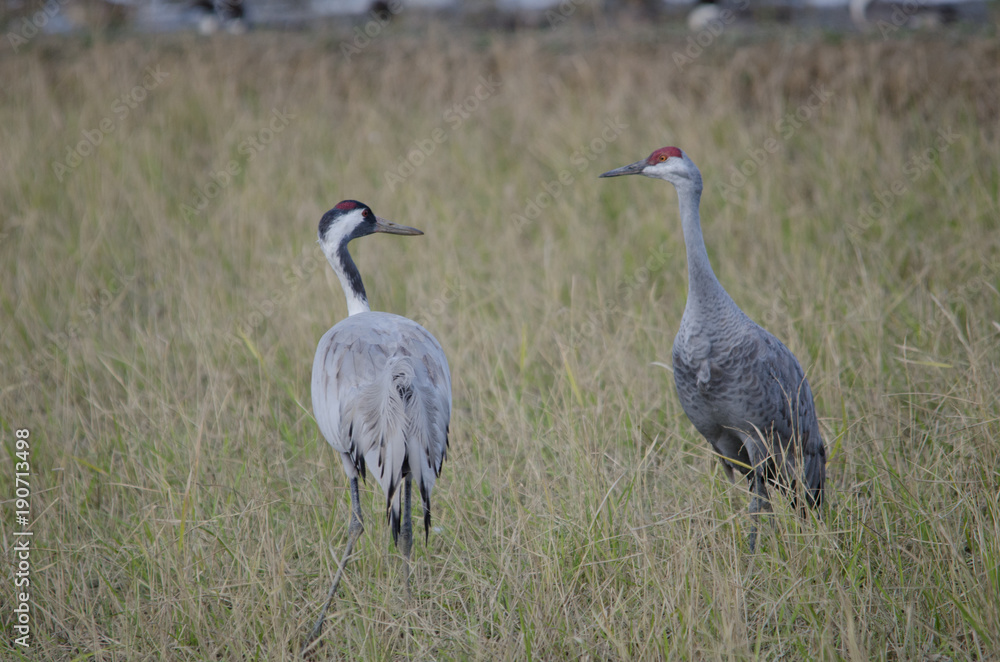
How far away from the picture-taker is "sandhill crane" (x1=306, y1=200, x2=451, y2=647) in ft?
8.72

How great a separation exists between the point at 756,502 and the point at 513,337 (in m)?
1.64

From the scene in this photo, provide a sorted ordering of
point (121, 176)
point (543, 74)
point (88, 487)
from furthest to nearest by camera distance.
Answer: point (543, 74)
point (121, 176)
point (88, 487)

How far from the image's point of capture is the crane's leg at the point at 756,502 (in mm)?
2818

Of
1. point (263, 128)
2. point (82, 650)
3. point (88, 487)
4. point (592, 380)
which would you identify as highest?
point (263, 128)

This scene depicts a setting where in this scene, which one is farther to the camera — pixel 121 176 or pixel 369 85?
pixel 369 85

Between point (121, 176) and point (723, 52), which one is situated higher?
point (723, 52)

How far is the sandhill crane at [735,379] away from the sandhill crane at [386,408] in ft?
3.04

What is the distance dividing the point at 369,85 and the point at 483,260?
4.09 meters

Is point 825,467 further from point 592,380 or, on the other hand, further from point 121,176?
point 121,176

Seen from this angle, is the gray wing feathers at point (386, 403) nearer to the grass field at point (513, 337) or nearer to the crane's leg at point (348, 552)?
the crane's leg at point (348, 552)

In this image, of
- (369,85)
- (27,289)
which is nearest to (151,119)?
(369,85)

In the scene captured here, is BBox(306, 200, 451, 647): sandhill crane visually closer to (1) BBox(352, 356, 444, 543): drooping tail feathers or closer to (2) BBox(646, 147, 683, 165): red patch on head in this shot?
(1) BBox(352, 356, 444, 543): drooping tail feathers

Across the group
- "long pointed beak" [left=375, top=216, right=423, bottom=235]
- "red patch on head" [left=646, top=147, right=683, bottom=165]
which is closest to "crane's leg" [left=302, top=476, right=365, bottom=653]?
"long pointed beak" [left=375, top=216, right=423, bottom=235]

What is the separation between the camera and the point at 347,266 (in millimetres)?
3408
